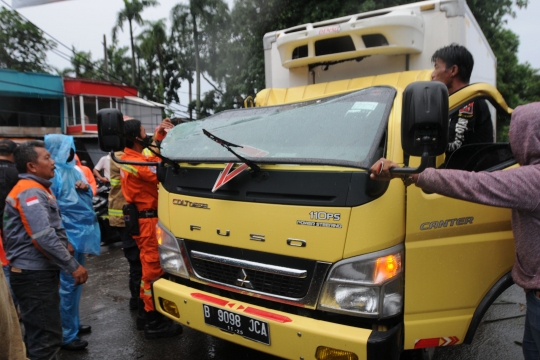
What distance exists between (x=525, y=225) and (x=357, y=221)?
0.79 meters

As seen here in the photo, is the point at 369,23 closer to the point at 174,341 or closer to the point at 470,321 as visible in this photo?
the point at 470,321

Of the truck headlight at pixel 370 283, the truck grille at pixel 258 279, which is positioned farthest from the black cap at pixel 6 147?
the truck headlight at pixel 370 283

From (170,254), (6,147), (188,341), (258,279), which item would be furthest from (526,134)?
(6,147)

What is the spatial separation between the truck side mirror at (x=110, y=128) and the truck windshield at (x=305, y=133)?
0.36 meters

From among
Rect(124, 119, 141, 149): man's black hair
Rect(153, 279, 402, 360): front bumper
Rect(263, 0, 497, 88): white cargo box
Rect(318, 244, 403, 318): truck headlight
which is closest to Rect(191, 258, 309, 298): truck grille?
Rect(153, 279, 402, 360): front bumper

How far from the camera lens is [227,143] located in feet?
9.23

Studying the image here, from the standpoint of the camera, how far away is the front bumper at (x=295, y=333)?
2259 millimetres

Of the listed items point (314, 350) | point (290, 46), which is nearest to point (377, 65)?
point (290, 46)

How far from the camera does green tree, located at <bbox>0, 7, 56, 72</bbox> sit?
29.6 m

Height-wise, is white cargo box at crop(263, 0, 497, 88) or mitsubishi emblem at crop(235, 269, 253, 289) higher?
white cargo box at crop(263, 0, 497, 88)

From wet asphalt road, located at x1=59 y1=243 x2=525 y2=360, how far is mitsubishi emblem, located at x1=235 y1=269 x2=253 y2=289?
3.39 ft

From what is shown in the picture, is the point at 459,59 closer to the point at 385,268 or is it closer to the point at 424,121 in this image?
the point at 424,121

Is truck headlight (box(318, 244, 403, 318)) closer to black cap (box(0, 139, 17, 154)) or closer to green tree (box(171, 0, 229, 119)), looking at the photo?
black cap (box(0, 139, 17, 154))

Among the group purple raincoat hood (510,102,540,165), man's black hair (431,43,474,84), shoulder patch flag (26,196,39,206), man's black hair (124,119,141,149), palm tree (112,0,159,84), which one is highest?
palm tree (112,0,159,84)
